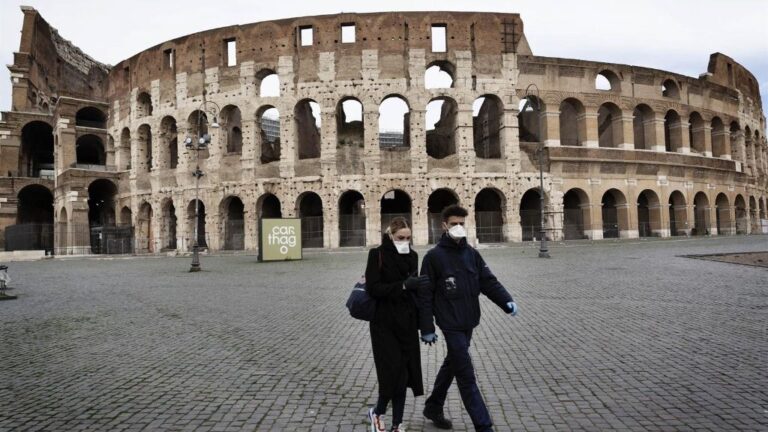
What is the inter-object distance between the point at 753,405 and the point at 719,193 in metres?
38.0

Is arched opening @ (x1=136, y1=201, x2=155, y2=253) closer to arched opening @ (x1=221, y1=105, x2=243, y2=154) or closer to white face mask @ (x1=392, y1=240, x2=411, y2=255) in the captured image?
arched opening @ (x1=221, y1=105, x2=243, y2=154)

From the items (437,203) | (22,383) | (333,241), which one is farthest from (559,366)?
(437,203)

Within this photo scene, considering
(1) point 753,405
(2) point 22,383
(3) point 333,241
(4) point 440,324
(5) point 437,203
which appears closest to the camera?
(4) point 440,324

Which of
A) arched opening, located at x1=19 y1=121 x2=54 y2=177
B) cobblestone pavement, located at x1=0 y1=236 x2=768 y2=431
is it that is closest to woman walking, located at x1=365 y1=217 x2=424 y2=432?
cobblestone pavement, located at x1=0 y1=236 x2=768 y2=431

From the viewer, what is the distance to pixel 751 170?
39.1m

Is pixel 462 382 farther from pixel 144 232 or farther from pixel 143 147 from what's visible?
pixel 143 147

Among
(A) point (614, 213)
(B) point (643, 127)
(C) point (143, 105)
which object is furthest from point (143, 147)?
(B) point (643, 127)

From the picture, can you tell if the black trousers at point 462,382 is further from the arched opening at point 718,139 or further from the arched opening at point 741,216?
the arched opening at point 741,216

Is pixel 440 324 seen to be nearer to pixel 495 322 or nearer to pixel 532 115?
pixel 495 322

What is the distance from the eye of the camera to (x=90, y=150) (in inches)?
1704

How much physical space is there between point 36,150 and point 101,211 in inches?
450

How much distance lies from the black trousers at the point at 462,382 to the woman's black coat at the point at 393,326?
0.18 metres

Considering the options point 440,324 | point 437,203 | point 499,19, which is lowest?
point 440,324

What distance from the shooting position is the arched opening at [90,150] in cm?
3894
